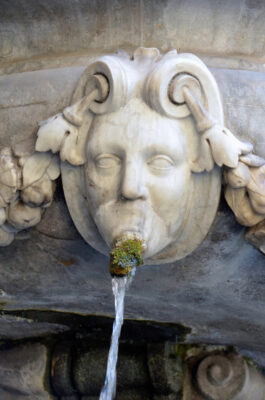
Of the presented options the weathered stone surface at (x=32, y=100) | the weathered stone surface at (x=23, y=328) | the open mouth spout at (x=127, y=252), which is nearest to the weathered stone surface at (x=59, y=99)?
the weathered stone surface at (x=32, y=100)

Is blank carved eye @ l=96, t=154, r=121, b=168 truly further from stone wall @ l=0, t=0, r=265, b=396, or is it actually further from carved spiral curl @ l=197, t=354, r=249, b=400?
carved spiral curl @ l=197, t=354, r=249, b=400

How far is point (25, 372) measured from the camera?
1.96m

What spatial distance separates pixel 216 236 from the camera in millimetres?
1466

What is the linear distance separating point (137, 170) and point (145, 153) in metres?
0.03

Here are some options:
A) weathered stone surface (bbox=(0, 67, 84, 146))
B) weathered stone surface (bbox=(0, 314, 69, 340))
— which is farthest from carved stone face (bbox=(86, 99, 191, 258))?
weathered stone surface (bbox=(0, 314, 69, 340))

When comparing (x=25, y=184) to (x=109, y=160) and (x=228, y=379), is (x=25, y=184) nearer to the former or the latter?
(x=109, y=160)

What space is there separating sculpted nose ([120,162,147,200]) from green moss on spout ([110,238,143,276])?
0.25ft

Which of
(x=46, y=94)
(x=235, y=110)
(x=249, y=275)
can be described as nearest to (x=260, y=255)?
(x=249, y=275)

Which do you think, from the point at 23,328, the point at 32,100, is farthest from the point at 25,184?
the point at 23,328

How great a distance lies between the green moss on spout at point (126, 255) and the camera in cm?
129

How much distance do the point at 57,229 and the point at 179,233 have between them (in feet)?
0.79

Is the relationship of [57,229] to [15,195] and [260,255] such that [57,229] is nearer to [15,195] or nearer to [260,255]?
[15,195]

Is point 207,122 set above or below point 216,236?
above

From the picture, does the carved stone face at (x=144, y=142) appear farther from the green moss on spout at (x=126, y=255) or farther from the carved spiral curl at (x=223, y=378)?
the carved spiral curl at (x=223, y=378)
